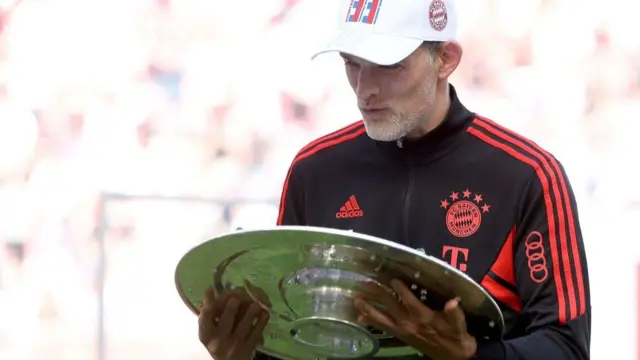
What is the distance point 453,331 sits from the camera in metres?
1.06

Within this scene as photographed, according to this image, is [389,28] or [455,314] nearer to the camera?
[455,314]

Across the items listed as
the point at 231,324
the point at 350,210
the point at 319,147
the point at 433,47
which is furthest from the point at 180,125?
the point at 231,324

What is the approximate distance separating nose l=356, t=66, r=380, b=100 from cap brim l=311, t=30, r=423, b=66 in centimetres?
4

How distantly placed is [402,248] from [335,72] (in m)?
1.17

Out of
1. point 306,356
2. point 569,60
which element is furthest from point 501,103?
point 306,356

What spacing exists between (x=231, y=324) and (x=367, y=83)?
389mm

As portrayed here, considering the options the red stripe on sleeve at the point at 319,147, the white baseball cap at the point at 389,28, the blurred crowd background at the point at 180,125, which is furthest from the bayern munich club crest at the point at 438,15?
the blurred crowd background at the point at 180,125

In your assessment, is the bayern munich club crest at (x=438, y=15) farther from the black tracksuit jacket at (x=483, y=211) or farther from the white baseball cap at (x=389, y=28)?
the black tracksuit jacket at (x=483, y=211)

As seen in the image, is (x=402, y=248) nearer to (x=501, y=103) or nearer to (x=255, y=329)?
(x=255, y=329)

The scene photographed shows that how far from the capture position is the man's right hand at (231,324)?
115 cm

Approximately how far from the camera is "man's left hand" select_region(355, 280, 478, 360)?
1.04 meters

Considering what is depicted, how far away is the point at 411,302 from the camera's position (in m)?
1.03

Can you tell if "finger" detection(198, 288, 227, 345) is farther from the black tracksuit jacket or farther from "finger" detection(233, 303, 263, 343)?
the black tracksuit jacket

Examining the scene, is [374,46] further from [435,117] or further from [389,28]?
[435,117]
